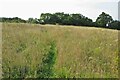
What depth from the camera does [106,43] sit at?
63.7 feet

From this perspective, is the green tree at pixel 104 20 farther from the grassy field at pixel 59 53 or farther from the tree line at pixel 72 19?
the grassy field at pixel 59 53

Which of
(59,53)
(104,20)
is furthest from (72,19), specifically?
(59,53)

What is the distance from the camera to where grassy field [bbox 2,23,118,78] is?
47.3 ft

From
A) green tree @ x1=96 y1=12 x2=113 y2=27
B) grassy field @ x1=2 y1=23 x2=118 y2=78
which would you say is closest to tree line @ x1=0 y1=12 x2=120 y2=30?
green tree @ x1=96 y1=12 x2=113 y2=27

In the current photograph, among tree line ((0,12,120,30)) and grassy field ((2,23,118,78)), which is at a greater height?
tree line ((0,12,120,30))

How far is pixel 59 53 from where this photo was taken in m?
17.1

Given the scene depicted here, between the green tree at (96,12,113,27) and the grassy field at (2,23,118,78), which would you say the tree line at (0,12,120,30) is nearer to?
the green tree at (96,12,113,27)

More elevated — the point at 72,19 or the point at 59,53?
the point at 72,19

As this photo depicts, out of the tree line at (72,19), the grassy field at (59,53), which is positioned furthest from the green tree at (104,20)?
the grassy field at (59,53)

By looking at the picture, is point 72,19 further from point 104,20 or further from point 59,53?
point 59,53

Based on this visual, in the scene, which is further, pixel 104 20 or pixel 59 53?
pixel 104 20

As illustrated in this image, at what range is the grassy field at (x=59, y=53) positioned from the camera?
14.4 metres

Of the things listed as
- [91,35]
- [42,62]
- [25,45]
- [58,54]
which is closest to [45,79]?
[42,62]

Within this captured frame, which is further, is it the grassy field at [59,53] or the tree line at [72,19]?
the tree line at [72,19]
